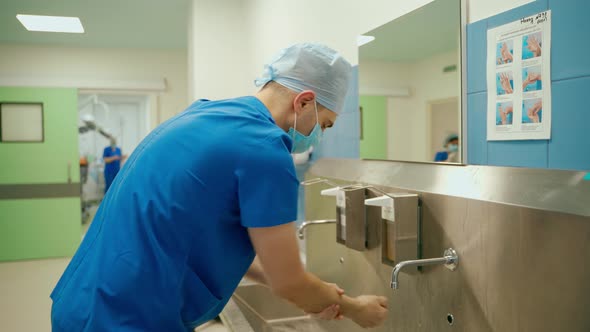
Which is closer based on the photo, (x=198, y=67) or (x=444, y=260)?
(x=444, y=260)

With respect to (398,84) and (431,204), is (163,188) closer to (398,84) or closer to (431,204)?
(431,204)

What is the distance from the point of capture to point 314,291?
1.03m

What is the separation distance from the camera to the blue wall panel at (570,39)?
89 cm

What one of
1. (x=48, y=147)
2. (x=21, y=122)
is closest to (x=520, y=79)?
(x=48, y=147)

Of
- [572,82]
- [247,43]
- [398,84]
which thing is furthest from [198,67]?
[572,82]

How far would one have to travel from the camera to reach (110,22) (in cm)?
454

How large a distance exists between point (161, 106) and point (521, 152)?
17.6 feet

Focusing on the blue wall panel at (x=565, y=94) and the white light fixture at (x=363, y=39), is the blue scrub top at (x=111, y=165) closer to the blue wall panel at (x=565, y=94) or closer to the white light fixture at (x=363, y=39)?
the white light fixture at (x=363, y=39)

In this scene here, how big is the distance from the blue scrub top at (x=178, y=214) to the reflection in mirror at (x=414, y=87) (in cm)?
59

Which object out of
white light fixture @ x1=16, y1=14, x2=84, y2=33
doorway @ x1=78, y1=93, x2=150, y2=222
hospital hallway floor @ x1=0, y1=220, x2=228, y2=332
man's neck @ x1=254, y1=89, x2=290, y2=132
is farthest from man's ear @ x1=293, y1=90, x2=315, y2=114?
doorway @ x1=78, y1=93, x2=150, y2=222

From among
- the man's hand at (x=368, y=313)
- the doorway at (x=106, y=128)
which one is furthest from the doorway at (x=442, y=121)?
the doorway at (x=106, y=128)

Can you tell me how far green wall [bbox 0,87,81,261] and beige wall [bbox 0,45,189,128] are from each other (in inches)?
9.5

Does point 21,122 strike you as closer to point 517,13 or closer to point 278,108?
point 278,108

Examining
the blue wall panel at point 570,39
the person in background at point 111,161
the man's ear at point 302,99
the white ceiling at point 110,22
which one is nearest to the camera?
the blue wall panel at point 570,39
